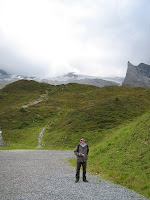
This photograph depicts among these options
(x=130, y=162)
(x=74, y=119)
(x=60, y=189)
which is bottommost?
(x=60, y=189)

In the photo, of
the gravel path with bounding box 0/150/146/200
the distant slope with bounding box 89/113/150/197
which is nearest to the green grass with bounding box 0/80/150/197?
the distant slope with bounding box 89/113/150/197

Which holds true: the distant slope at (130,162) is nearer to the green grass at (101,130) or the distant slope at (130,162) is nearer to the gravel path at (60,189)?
the green grass at (101,130)

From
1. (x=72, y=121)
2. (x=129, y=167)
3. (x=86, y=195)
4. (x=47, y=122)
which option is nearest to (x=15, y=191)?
(x=86, y=195)

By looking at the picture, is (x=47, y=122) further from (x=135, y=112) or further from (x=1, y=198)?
(x=1, y=198)

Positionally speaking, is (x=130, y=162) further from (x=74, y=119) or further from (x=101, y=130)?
(x=74, y=119)

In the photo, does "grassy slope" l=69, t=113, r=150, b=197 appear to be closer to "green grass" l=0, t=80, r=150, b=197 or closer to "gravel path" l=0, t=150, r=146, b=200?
"green grass" l=0, t=80, r=150, b=197

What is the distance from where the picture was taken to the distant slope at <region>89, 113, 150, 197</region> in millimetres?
19062

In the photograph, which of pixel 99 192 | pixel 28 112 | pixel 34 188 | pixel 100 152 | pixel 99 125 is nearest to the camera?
pixel 99 192

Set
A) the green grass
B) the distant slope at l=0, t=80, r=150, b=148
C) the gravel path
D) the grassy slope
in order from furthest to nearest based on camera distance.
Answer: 1. the distant slope at l=0, t=80, r=150, b=148
2. the green grass
3. the grassy slope
4. the gravel path

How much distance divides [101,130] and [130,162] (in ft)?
108

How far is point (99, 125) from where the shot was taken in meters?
60.2

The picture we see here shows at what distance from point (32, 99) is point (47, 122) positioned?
4931 centimetres

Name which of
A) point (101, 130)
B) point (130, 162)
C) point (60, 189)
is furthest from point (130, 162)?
point (101, 130)

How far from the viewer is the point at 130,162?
23.8m
